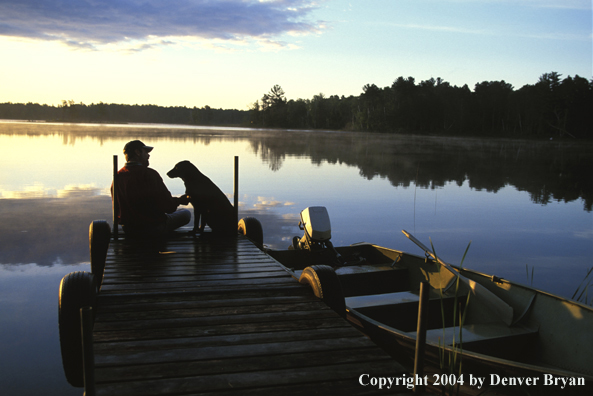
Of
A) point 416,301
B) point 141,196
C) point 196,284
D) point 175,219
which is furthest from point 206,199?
point 416,301

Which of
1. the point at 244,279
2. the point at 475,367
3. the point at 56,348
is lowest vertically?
the point at 56,348

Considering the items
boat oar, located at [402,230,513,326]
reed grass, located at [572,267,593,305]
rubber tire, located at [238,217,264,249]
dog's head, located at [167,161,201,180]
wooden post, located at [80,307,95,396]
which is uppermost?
dog's head, located at [167,161,201,180]

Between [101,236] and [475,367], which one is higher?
[101,236]

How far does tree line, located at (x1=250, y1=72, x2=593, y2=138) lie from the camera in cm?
7081

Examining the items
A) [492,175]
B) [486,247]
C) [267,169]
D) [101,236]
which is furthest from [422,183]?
[101,236]

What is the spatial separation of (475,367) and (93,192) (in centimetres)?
1416

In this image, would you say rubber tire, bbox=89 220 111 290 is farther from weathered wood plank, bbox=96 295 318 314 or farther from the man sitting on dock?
weathered wood plank, bbox=96 295 318 314

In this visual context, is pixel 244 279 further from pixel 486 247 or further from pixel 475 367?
pixel 486 247

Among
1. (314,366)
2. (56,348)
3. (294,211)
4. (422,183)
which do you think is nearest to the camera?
(314,366)

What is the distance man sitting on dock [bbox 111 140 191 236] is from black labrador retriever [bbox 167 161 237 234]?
21 cm

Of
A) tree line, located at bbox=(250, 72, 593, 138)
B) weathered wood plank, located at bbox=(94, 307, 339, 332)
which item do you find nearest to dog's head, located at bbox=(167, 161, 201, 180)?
weathered wood plank, located at bbox=(94, 307, 339, 332)

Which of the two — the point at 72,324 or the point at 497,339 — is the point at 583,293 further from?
the point at 72,324

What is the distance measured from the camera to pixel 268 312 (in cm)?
356

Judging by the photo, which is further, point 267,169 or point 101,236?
point 267,169
